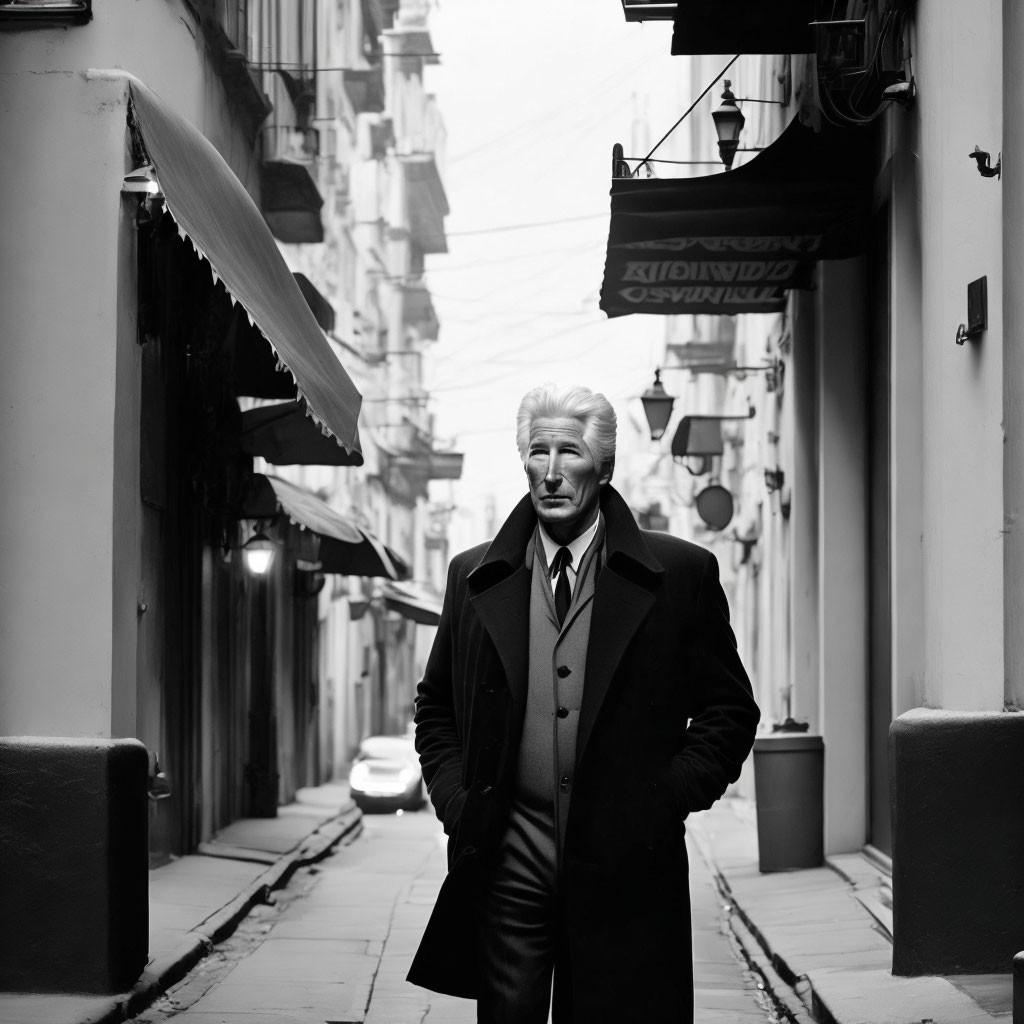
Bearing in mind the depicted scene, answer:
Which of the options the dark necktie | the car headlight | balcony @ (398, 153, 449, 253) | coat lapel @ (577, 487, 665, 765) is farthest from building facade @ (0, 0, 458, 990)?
balcony @ (398, 153, 449, 253)

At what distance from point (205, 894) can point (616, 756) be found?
929cm

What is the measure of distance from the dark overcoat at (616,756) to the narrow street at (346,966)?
4.18m

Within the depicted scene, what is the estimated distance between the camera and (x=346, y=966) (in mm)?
10438

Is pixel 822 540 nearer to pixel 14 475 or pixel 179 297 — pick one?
pixel 179 297

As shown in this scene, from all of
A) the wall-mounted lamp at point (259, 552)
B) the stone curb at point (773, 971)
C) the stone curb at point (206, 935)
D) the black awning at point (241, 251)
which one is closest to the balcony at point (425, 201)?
the wall-mounted lamp at point (259, 552)

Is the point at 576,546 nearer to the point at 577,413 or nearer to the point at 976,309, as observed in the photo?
the point at 577,413

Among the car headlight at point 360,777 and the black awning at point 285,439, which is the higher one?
the black awning at point 285,439

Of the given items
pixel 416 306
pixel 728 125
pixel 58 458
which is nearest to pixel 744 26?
pixel 728 125

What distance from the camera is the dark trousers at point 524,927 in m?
4.45

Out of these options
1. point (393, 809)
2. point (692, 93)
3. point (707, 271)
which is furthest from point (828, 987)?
point (692, 93)

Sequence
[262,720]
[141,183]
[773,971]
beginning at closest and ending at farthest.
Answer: [141,183] < [773,971] < [262,720]

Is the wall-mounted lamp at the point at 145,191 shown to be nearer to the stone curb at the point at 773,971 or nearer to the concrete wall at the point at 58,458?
the concrete wall at the point at 58,458

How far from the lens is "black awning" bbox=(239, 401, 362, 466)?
55.2 feet

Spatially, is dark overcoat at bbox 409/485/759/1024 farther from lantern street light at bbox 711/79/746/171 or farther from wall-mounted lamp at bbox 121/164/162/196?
lantern street light at bbox 711/79/746/171
